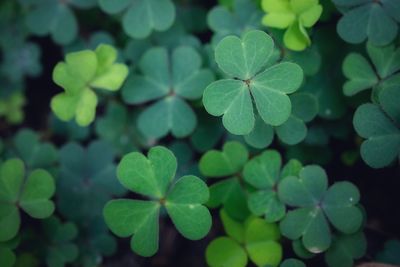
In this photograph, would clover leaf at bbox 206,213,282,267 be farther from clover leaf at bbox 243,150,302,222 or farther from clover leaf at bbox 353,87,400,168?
clover leaf at bbox 353,87,400,168

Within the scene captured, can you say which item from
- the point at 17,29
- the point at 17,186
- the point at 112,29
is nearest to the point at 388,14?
the point at 112,29

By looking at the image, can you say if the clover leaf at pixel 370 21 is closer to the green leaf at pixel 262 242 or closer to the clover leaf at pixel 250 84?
the clover leaf at pixel 250 84

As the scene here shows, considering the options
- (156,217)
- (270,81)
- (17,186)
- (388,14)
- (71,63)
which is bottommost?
(17,186)

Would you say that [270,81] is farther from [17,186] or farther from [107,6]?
[17,186]

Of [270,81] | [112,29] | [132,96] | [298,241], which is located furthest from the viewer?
[112,29]

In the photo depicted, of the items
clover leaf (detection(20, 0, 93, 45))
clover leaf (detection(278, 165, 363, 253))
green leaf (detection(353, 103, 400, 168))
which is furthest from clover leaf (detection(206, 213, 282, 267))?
clover leaf (detection(20, 0, 93, 45))

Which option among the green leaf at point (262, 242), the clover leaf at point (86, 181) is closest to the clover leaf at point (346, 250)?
the green leaf at point (262, 242)

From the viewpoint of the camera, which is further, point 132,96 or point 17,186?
point 132,96
